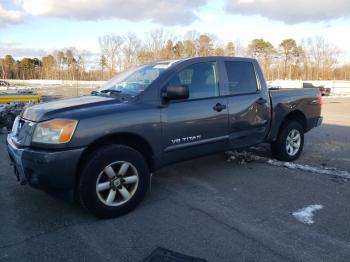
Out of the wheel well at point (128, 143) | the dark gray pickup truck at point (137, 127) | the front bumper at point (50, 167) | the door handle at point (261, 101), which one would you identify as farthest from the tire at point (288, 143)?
the front bumper at point (50, 167)

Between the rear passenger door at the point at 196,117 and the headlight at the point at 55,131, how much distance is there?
1152 mm

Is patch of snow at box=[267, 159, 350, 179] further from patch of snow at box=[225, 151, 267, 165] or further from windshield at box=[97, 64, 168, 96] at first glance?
windshield at box=[97, 64, 168, 96]

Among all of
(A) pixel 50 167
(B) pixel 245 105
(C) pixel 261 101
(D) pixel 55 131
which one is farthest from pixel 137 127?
(C) pixel 261 101

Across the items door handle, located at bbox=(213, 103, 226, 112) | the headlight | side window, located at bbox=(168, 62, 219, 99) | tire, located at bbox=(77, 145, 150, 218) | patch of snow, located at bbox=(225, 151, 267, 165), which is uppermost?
side window, located at bbox=(168, 62, 219, 99)

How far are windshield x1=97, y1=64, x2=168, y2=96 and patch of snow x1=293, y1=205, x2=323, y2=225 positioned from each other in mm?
2322

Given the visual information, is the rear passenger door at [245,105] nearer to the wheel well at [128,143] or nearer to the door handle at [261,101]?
the door handle at [261,101]

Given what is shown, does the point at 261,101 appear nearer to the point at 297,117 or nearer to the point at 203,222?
the point at 297,117

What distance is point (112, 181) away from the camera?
12.9 ft

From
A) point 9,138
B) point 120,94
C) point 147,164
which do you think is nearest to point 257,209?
point 147,164

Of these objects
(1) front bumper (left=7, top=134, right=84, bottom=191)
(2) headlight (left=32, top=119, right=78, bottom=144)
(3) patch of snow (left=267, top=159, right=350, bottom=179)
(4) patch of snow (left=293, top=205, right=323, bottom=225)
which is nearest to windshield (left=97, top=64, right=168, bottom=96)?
(2) headlight (left=32, top=119, right=78, bottom=144)

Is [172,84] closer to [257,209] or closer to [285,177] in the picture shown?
[257,209]

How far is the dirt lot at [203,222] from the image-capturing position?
3230mm

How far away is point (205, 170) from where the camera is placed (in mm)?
5836

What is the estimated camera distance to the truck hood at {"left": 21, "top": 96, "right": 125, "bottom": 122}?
12.4ft
